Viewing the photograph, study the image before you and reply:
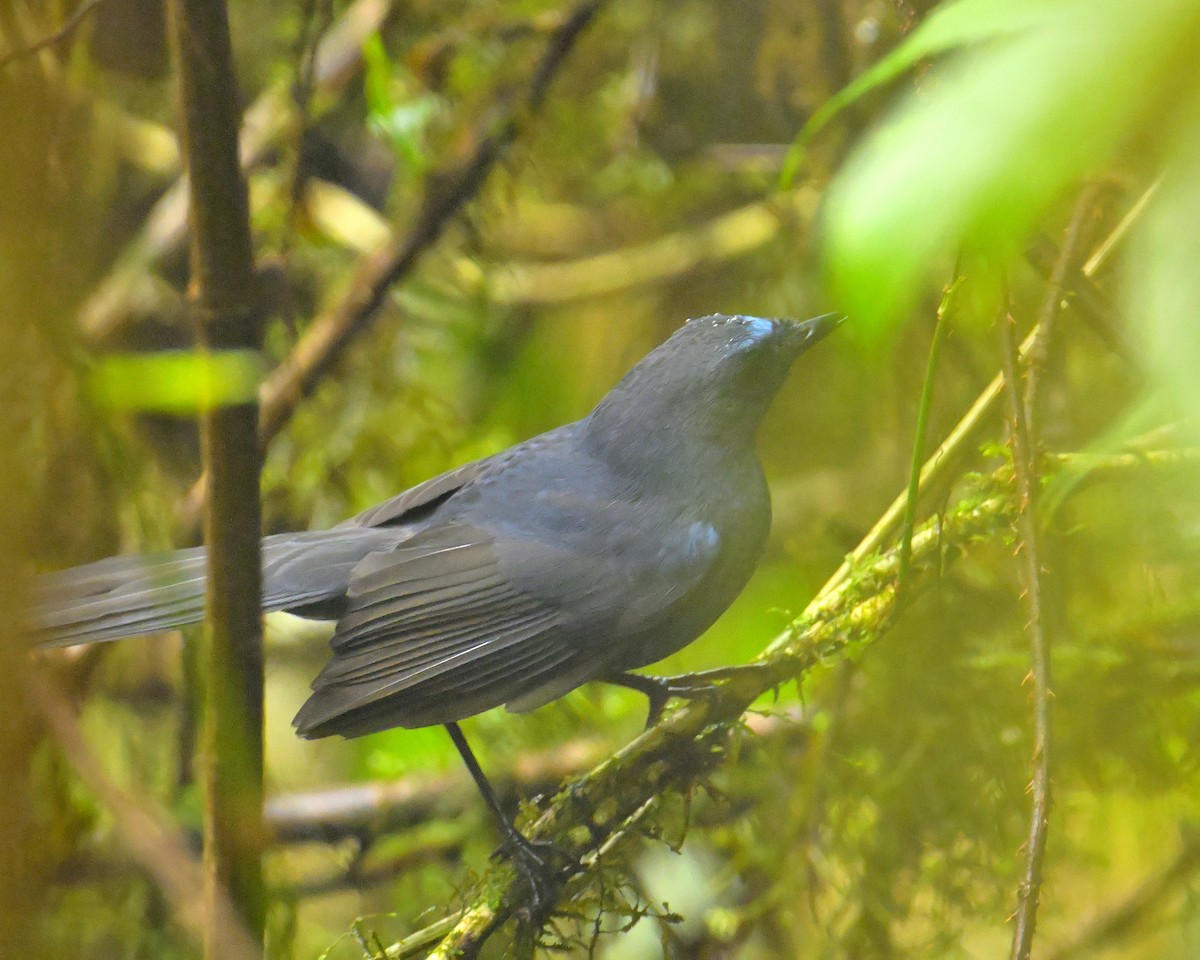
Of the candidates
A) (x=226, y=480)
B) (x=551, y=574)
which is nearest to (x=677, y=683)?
(x=551, y=574)

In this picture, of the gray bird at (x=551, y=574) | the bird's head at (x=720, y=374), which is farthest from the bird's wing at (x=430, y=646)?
the bird's head at (x=720, y=374)

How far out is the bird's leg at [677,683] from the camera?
4.58 feet

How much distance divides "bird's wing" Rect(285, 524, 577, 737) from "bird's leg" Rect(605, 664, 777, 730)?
0.47 feet

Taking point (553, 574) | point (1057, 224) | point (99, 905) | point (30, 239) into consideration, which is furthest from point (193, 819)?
point (1057, 224)

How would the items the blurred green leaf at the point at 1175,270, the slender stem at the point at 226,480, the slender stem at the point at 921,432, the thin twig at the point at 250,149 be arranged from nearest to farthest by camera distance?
the blurred green leaf at the point at 1175,270 → the slender stem at the point at 226,480 → the slender stem at the point at 921,432 → the thin twig at the point at 250,149

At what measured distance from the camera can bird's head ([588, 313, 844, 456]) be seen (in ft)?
4.20

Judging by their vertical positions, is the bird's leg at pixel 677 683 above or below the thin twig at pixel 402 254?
below

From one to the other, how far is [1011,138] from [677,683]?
1090 mm

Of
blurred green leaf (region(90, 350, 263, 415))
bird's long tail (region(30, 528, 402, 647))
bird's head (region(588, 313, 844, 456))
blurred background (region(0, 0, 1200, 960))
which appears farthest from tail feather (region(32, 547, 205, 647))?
bird's head (region(588, 313, 844, 456))

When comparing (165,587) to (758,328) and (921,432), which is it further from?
(921,432)

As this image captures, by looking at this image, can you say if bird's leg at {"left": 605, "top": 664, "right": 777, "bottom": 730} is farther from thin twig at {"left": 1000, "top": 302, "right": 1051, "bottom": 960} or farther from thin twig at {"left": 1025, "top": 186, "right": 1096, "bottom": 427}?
thin twig at {"left": 1025, "top": 186, "right": 1096, "bottom": 427}

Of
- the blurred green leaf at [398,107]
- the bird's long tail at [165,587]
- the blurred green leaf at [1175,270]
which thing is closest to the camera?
the blurred green leaf at [1175,270]

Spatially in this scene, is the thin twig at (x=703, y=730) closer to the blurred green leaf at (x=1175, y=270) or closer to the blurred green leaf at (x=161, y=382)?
the blurred green leaf at (x=161, y=382)

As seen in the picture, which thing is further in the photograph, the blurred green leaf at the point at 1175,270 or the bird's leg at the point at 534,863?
the bird's leg at the point at 534,863
